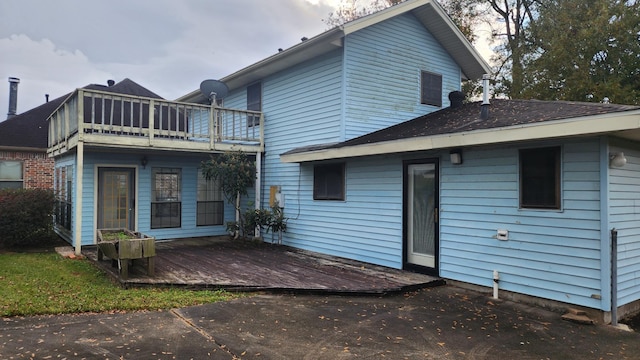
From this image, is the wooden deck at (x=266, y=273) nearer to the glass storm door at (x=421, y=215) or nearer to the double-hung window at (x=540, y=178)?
the glass storm door at (x=421, y=215)

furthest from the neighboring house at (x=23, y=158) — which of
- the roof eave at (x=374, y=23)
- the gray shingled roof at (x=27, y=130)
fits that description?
the roof eave at (x=374, y=23)

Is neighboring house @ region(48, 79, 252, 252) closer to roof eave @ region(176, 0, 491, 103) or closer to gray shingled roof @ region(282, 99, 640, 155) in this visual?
roof eave @ region(176, 0, 491, 103)

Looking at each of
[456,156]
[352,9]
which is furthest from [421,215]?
[352,9]

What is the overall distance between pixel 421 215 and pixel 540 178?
2.24m

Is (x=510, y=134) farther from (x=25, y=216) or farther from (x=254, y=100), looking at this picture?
(x=25, y=216)

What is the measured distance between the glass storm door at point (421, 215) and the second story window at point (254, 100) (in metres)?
5.47

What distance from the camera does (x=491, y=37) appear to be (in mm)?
21234

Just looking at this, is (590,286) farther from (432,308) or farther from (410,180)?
(410,180)

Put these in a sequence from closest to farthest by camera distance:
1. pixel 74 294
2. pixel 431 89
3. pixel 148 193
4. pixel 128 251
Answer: pixel 74 294
pixel 128 251
pixel 431 89
pixel 148 193

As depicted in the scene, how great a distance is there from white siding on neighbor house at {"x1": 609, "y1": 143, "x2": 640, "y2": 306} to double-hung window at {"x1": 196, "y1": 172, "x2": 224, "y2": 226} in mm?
9655

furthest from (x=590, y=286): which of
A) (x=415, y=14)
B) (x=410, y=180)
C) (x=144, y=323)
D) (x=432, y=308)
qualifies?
(x=415, y=14)

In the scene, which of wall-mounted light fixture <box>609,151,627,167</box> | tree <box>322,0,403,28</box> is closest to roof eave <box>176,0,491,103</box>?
wall-mounted light fixture <box>609,151,627,167</box>

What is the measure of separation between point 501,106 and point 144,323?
7.08 m

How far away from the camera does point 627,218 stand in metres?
5.48
